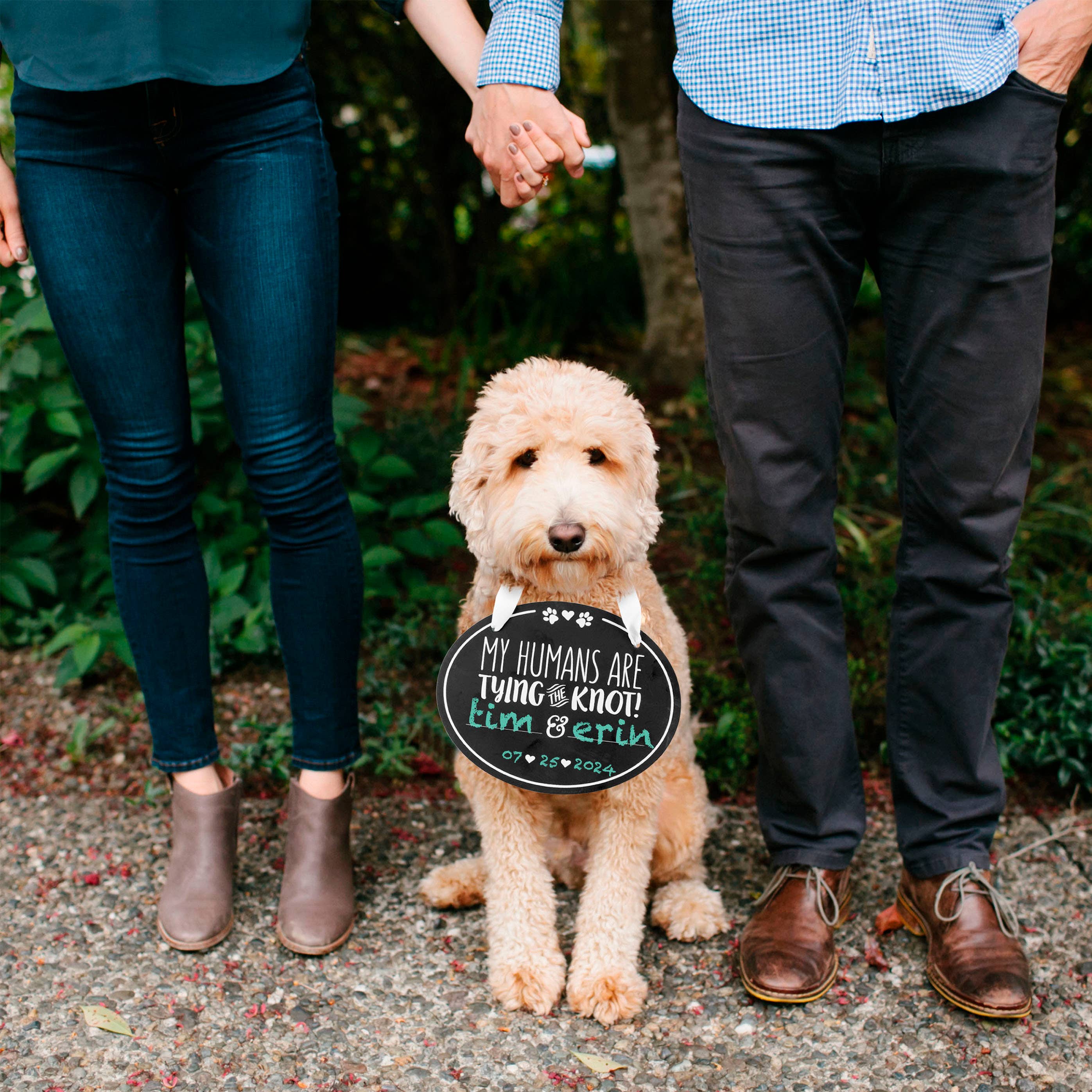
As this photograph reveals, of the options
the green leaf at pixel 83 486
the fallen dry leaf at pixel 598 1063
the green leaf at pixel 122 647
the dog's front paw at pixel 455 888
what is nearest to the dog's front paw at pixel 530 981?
the fallen dry leaf at pixel 598 1063

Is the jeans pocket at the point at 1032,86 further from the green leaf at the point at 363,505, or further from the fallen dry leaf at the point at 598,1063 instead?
the green leaf at the point at 363,505

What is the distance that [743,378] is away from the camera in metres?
1.92

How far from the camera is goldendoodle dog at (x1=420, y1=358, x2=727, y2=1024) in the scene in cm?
184

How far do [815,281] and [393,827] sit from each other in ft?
5.57

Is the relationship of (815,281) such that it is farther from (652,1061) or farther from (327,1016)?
(327,1016)

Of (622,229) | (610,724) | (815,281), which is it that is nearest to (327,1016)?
(610,724)

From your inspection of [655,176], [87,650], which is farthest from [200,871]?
[655,176]

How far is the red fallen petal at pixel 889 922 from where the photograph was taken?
2.24 meters

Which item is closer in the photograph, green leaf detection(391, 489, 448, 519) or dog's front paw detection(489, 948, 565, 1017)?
dog's front paw detection(489, 948, 565, 1017)

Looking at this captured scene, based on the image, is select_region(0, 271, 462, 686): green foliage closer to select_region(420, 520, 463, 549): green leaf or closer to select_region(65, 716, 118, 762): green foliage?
select_region(420, 520, 463, 549): green leaf

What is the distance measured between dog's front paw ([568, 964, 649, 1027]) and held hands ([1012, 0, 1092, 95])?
1.78 metres

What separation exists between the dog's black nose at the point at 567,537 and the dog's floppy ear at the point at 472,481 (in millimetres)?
197

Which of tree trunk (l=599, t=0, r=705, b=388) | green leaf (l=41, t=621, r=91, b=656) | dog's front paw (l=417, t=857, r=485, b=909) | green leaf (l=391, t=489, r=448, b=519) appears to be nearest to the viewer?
dog's front paw (l=417, t=857, r=485, b=909)

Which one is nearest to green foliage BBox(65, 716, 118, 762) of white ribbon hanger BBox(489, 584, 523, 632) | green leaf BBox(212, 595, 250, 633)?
green leaf BBox(212, 595, 250, 633)
